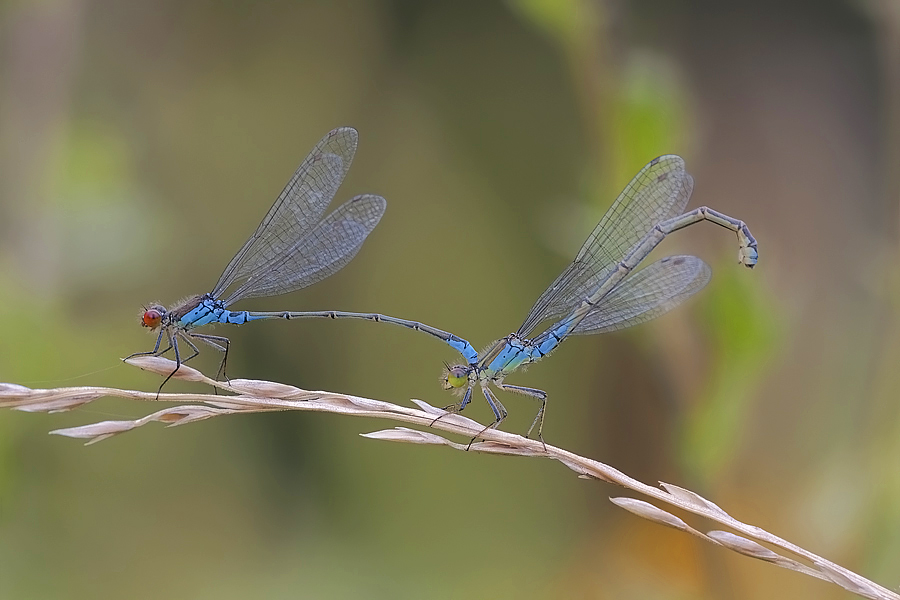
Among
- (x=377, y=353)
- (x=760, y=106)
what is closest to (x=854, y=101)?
(x=760, y=106)

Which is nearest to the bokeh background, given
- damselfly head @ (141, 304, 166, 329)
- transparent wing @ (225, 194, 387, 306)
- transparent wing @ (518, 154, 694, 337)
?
transparent wing @ (518, 154, 694, 337)

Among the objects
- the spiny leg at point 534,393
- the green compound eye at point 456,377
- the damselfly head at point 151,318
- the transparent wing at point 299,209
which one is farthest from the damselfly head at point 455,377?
the damselfly head at point 151,318

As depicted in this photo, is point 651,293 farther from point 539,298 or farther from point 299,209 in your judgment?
point 299,209

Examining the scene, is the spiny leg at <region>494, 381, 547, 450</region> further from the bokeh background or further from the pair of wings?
the pair of wings

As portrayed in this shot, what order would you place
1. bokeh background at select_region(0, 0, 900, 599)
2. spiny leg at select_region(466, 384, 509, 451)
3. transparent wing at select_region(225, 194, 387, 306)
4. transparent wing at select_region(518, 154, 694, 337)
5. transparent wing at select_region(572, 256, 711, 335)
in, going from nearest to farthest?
1. spiny leg at select_region(466, 384, 509, 451)
2. transparent wing at select_region(572, 256, 711, 335)
3. transparent wing at select_region(518, 154, 694, 337)
4. bokeh background at select_region(0, 0, 900, 599)
5. transparent wing at select_region(225, 194, 387, 306)

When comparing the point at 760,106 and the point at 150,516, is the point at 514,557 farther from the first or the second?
the point at 760,106

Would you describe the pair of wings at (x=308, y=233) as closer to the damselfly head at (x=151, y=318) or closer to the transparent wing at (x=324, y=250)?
the transparent wing at (x=324, y=250)

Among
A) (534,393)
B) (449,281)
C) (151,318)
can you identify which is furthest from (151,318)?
(449,281)

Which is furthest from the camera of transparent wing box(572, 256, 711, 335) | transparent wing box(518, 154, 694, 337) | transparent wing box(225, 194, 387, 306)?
transparent wing box(225, 194, 387, 306)
